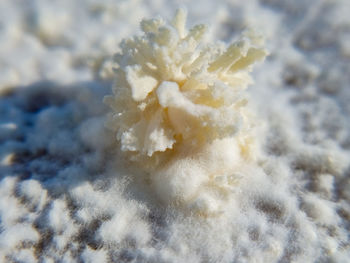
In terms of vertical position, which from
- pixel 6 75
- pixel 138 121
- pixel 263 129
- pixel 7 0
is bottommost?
pixel 263 129

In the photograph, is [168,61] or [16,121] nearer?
[168,61]

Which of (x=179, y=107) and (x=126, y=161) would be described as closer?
(x=179, y=107)

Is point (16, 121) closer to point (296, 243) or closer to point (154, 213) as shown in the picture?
point (154, 213)

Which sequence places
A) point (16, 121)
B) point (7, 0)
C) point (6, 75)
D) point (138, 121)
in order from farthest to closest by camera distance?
point (7, 0), point (6, 75), point (16, 121), point (138, 121)

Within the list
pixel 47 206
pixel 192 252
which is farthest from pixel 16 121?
pixel 192 252
